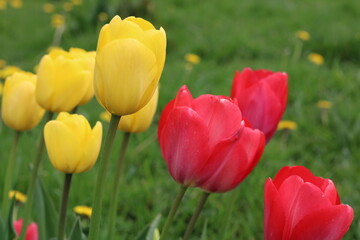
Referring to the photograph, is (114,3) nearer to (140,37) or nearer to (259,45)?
(259,45)

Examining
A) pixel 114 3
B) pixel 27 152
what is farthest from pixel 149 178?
pixel 114 3

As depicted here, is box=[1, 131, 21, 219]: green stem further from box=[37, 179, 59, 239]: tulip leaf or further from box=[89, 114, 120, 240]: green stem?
box=[89, 114, 120, 240]: green stem

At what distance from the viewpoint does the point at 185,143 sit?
709mm

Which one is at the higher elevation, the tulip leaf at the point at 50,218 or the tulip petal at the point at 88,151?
the tulip petal at the point at 88,151

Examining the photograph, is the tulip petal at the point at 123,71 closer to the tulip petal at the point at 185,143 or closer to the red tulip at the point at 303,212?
the tulip petal at the point at 185,143

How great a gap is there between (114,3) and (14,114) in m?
4.18

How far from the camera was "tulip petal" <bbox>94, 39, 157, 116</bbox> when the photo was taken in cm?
64

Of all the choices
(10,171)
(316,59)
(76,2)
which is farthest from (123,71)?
(76,2)

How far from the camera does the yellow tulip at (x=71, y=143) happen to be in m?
0.78

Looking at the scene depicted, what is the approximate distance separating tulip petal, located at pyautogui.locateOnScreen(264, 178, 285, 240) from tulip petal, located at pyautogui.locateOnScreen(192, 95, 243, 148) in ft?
0.26

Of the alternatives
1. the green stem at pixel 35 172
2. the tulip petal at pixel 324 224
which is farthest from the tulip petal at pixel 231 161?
the green stem at pixel 35 172

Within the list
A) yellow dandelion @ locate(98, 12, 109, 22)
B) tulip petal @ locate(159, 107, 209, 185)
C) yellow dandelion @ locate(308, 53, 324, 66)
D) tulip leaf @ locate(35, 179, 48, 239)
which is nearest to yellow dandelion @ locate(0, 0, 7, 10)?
yellow dandelion @ locate(98, 12, 109, 22)

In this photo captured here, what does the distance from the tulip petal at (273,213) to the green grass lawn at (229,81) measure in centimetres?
25

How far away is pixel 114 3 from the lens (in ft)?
16.5
